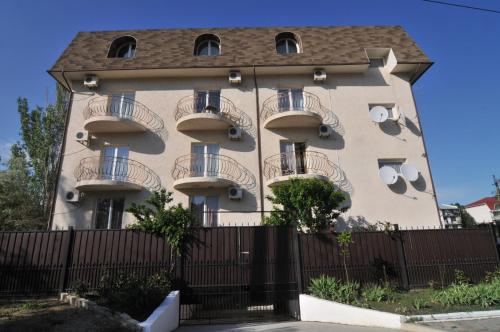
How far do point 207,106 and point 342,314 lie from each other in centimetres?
912

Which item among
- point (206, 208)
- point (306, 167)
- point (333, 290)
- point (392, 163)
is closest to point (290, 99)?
point (306, 167)

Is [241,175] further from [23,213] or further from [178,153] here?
[23,213]

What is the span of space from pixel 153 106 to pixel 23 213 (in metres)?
9.92

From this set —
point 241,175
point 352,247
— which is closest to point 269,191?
point 241,175

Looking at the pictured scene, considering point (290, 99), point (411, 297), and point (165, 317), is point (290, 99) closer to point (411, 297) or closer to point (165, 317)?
point (411, 297)

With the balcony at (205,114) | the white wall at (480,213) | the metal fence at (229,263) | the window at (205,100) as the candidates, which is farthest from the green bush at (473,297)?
the white wall at (480,213)

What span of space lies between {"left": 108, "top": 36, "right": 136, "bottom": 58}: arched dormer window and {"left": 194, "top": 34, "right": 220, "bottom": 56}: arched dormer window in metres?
3.20

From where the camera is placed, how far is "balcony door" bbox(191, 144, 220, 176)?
11898 mm

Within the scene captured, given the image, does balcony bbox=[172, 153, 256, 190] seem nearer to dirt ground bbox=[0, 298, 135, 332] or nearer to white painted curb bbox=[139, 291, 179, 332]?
white painted curb bbox=[139, 291, 179, 332]

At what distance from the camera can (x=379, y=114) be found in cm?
1264

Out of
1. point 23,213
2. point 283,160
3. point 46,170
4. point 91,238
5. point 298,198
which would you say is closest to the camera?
point 91,238

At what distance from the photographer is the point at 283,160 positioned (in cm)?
A: 1235

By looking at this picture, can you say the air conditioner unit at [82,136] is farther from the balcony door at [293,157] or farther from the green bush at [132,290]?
the balcony door at [293,157]

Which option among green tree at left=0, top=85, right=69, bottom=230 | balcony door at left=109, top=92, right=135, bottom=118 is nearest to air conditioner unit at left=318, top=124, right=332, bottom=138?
balcony door at left=109, top=92, right=135, bottom=118
